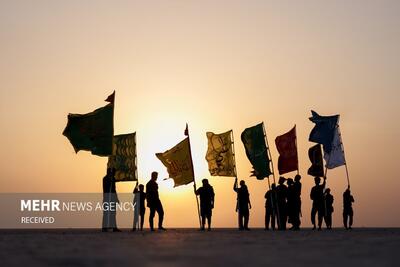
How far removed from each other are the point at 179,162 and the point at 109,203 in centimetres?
723

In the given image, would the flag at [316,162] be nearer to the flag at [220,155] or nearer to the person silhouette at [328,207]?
the person silhouette at [328,207]

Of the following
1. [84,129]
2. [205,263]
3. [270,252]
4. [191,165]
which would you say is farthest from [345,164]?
[205,263]

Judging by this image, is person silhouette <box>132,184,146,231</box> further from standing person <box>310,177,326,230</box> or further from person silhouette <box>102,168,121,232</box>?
standing person <box>310,177,326,230</box>

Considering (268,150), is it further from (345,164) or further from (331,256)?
(331,256)

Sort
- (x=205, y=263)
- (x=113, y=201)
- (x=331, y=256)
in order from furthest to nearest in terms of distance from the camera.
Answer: (x=113, y=201)
(x=331, y=256)
(x=205, y=263)

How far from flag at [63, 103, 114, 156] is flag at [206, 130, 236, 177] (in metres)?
6.42

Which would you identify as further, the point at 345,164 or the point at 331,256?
the point at 345,164

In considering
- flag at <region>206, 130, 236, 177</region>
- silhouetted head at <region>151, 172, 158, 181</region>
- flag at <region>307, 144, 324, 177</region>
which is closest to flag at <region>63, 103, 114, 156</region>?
silhouetted head at <region>151, 172, 158, 181</region>

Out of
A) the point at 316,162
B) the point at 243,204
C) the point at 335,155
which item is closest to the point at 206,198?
the point at 243,204

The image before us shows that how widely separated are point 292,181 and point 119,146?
25.6 ft

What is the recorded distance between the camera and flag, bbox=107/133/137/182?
36906mm

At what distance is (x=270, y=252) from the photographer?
50.4ft

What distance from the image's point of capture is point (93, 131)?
3538 cm

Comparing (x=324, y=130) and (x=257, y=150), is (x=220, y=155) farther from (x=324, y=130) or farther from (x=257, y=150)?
(x=324, y=130)
